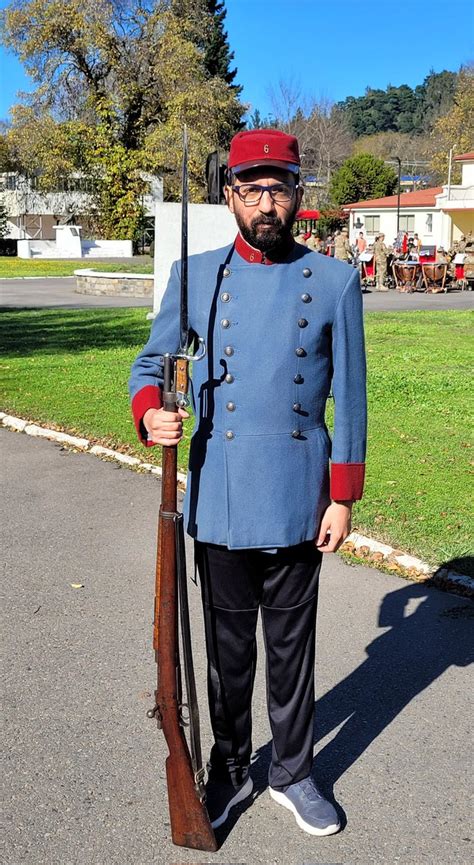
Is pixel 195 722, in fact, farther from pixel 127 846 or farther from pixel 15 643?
pixel 15 643

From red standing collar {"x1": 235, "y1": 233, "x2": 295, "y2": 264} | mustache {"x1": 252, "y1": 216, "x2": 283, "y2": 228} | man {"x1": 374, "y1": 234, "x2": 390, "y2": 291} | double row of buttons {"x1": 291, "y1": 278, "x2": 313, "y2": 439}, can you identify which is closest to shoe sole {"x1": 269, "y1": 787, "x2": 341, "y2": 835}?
double row of buttons {"x1": 291, "y1": 278, "x2": 313, "y2": 439}

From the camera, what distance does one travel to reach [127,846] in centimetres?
301

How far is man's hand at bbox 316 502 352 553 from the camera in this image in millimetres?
2936

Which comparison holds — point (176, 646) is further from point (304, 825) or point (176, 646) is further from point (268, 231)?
point (268, 231)

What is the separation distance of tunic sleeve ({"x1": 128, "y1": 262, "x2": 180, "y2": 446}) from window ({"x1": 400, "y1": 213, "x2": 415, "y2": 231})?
6054cm

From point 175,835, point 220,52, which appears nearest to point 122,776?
point 175,835

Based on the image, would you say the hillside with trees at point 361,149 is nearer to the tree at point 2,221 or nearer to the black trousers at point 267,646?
the tree at point 2,221

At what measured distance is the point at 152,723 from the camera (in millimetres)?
3779

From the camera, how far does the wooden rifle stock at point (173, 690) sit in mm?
2777

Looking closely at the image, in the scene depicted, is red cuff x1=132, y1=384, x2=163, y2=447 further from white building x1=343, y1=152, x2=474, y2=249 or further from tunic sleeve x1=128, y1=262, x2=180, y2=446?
white building x1=343, y1=152, x2=474, y2=249

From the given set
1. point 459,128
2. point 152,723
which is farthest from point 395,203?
point 152,723

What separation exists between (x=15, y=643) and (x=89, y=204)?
177ft

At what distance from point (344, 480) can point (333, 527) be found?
15 cm

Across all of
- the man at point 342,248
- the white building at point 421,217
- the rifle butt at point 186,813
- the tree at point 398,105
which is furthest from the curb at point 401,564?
the tree at point 398,105
